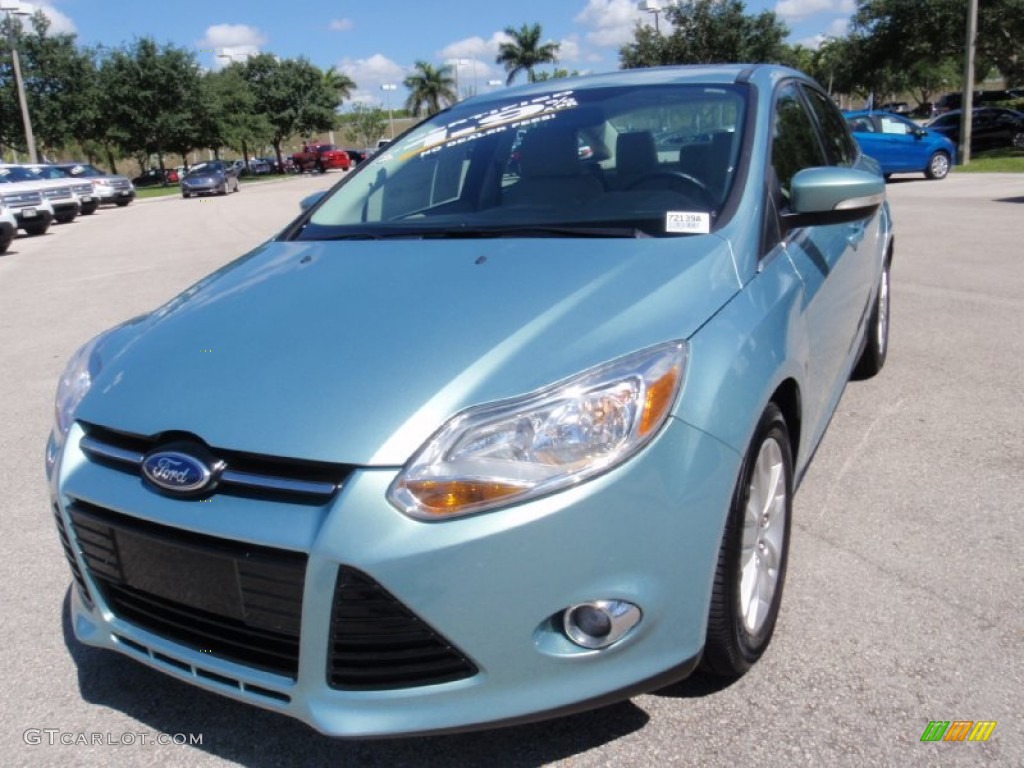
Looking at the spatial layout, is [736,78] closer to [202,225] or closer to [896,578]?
[896,578]

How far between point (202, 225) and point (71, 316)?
11.4m

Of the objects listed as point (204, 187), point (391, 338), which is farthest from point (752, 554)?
point (204, 187)

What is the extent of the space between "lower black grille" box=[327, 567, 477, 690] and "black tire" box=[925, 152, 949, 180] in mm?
21156

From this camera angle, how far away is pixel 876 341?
511 centimetres

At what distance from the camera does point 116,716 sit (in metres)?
2.44

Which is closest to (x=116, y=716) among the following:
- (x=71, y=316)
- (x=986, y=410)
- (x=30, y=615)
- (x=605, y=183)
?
(x=30, y=615)

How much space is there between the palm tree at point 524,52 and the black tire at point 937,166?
57931 millimetres

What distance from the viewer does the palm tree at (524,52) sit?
74631mm

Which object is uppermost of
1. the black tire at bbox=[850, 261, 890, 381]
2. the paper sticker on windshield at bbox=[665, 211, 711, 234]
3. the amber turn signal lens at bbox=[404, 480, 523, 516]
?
the paper sticker on windshield at bbox=[665, 211, 711, 234]

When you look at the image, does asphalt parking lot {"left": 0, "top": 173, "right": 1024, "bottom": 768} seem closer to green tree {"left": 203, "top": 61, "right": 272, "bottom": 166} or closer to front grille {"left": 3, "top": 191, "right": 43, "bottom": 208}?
front grille {"left": 3, "top": 191, "right": 43, "bottom": 208}

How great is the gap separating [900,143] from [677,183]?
19392 millimetres

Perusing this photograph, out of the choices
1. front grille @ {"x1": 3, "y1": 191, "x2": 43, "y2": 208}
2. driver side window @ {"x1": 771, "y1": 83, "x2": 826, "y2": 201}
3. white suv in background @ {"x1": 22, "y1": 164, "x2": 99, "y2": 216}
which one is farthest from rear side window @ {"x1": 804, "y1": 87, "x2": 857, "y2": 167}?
white suv in background @ {"x1": 22, "y1": 164, "x2": 99, "y2": 216}

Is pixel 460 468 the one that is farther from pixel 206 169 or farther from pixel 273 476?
pixel 206 169

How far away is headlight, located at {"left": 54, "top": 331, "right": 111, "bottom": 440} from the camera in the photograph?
8.30ft
